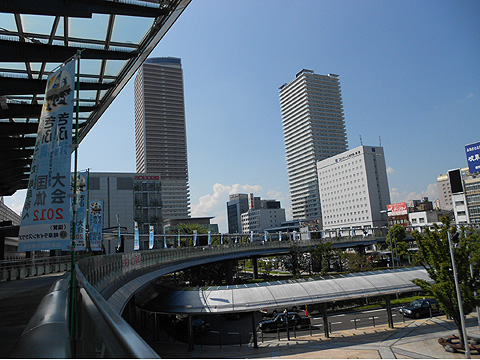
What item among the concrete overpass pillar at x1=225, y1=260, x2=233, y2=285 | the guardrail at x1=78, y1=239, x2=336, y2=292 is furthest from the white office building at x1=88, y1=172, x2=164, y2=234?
the guardrail at x1=78, y1=239, x2=336, y2=292

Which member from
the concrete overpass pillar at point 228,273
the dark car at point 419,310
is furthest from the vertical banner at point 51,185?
the concrete overpass pillar at point 228,273

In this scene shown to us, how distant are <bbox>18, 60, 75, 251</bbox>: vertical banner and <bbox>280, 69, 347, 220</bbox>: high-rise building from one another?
172278mm

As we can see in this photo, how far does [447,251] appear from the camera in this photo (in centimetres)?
2042

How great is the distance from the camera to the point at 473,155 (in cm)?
4434

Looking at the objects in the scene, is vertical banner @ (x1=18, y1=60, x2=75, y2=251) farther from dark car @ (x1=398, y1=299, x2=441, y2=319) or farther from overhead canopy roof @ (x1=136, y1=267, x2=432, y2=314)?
dark car @ (x1=398, y1=299, x2=441, y2=319)

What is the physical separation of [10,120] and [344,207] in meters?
133

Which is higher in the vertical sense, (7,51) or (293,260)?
(7,51)

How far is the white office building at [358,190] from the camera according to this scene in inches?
5157

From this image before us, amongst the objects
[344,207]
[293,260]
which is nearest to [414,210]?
[344,207]

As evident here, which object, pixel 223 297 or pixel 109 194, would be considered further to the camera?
pixel 109 194

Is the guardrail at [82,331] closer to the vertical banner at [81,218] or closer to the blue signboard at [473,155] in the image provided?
the vertical banner at [81,218]

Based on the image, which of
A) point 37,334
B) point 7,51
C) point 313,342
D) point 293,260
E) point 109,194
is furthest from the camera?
point 109,194

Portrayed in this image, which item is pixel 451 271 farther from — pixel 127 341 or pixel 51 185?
pixel 127 341

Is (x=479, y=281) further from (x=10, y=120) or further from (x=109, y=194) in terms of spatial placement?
(x=109, y=194)
